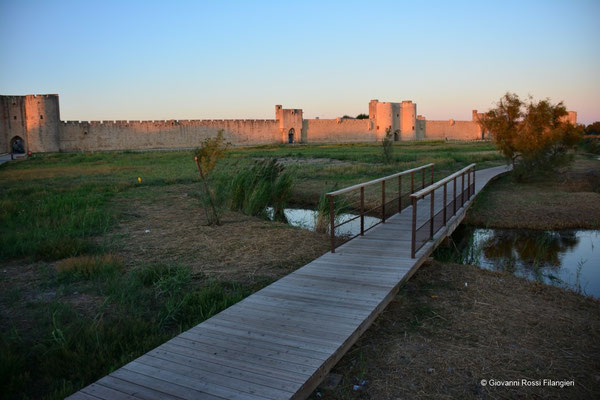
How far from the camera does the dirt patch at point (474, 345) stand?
2.83m

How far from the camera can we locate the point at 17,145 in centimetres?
3534

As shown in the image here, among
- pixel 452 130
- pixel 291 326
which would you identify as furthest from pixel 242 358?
pixel 452 130

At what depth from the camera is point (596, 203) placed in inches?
400

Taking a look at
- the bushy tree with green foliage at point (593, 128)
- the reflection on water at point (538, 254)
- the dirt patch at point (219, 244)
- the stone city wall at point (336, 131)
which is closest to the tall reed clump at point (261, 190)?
the dirt patch at point (219, 244)

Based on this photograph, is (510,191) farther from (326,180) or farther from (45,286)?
(45,286)

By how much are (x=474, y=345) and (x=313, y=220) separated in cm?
592

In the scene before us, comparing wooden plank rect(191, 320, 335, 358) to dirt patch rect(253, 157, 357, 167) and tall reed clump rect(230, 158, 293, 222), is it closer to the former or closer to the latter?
tall reed clump rect(230, 158, 293, 222)

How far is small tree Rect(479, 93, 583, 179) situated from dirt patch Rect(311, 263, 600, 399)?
33.6 feet

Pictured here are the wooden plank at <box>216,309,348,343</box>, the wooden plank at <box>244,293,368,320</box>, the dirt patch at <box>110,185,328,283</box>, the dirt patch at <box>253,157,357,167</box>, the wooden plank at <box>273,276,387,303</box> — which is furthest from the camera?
the dirt patch at <box>253,157,357,167</box>

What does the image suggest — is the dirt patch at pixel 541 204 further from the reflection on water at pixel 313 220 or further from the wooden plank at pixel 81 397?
the wooden plank at pixel 81 397

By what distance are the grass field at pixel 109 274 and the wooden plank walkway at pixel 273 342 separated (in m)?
0.37

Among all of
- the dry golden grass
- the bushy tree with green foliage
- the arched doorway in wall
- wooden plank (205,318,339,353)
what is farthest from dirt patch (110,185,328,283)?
the bushy tree with green foliage

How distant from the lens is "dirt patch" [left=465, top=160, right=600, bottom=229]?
8.92 meters

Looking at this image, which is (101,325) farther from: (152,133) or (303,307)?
(152,133)
